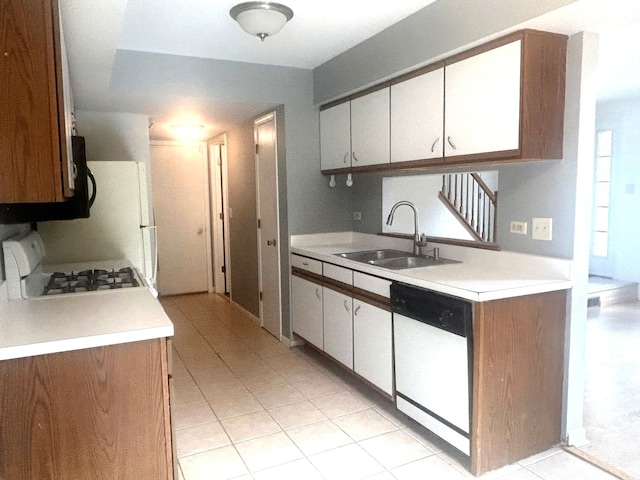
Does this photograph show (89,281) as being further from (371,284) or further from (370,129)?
(370,129)

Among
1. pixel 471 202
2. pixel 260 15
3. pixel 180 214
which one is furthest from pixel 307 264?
pixel 180 214

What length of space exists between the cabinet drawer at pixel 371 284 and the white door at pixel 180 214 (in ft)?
11.6

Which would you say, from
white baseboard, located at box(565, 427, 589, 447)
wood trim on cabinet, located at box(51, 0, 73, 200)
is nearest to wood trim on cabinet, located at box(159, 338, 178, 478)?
wood trim on cabinet, located at box(51, 0, 73, 200)

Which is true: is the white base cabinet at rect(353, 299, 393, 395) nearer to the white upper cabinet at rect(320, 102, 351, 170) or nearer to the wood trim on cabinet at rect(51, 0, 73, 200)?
the white upper cabinet at rect(320, 102, 351, 170)

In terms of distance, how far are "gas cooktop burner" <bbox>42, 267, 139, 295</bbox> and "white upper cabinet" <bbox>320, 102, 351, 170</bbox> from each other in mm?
1770

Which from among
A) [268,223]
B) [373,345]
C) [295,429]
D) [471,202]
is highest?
[471,202]

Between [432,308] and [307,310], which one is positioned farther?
[307,310]

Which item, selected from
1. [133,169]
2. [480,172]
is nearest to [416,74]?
[480,172]

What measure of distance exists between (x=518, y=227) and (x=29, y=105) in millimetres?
2314

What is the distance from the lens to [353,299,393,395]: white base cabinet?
8.87ft

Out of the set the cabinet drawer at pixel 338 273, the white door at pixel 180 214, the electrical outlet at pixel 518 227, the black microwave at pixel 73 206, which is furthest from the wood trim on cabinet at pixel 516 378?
the white door at pixel 180 214

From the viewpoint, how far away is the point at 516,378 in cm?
222

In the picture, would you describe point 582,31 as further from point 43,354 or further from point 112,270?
point 112,270

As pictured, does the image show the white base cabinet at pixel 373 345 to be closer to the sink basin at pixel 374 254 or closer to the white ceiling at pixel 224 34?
the sink basin at pixel 374 254
